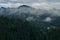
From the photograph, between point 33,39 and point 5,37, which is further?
point 33,39

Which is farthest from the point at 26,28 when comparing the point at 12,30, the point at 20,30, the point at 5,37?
the point at 5,37

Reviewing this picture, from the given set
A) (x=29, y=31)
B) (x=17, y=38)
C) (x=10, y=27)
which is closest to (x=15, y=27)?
(x=10, y=27)

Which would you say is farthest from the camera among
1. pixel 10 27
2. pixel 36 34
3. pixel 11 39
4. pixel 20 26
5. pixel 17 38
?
pixel 20 26

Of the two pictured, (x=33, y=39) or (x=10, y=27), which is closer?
(x=33, y=39)

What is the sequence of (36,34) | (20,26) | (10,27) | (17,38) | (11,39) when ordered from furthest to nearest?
(20,26) → (10,27) → (36,34) → (17,38) → (11,39)

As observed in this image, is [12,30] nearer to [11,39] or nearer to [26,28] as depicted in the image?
[26,28]

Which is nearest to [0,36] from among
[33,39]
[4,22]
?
[33,39]

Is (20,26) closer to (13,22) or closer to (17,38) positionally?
(13,22)

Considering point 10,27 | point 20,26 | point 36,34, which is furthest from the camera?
point 20,26

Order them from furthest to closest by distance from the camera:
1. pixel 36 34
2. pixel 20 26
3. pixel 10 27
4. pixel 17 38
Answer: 1. pixel 20 26
2. pixel 10 27
3. pixel 36 34
4. pixel 17 38
